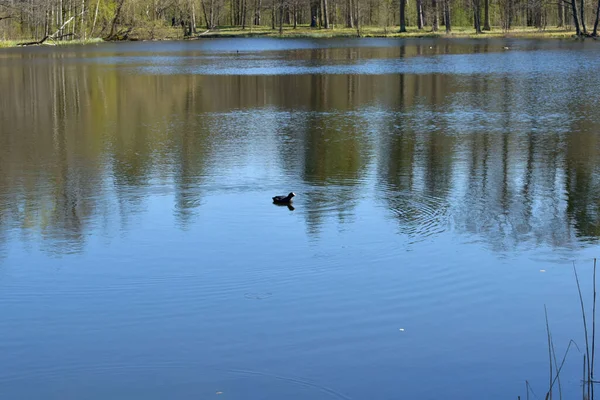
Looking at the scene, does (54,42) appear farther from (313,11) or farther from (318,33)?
(313,11)

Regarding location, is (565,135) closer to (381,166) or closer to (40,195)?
(381,166)

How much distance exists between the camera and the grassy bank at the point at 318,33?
2486 inches

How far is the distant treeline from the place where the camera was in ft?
209

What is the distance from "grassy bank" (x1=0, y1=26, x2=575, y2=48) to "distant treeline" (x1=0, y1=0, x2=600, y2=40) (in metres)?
0.56

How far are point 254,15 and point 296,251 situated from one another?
288 feet

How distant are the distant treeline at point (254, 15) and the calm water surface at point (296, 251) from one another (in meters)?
46.9

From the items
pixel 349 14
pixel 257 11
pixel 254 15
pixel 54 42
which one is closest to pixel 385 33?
pixel 349 14

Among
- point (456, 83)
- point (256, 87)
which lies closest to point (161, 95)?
point (256, 87)

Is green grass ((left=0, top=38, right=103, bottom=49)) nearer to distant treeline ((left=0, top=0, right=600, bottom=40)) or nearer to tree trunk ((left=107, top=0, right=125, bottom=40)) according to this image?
distant treeline ((left=0, top=0, right=600, bottom=40))

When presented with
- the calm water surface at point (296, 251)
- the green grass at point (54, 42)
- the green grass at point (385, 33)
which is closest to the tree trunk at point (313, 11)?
the green grass at point (385, 33)

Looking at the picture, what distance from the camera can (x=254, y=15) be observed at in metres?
94.2

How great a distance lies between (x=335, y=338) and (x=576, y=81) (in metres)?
21.6

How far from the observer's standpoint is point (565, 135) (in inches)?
628

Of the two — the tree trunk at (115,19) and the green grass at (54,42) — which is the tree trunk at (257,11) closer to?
the tree trunk at (115,19)
